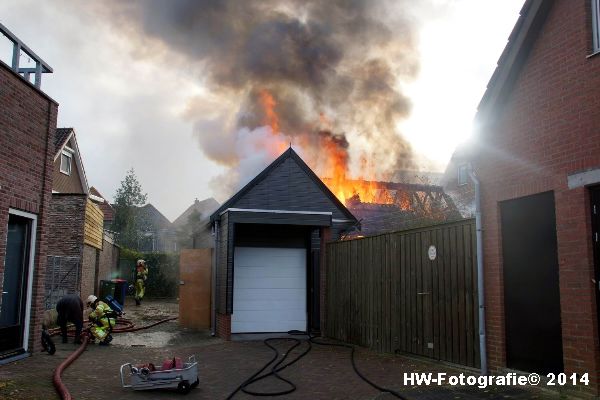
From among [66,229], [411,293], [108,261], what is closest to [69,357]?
[411,293]

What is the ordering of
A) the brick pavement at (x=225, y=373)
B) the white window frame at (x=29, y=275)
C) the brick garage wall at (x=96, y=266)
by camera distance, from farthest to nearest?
the brick garage wall at (x=96, y=266) < the white window frame at (x=29, y=275) < the brick pavement at (x=225, y=373)

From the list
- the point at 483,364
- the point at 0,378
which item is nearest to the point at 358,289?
the point at 483,364

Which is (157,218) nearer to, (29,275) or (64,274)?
(64,274)

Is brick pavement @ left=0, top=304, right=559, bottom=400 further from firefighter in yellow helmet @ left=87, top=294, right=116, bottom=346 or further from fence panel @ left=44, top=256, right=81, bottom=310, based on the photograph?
fence panel @ left=44, top=256, right=81, bottom=310

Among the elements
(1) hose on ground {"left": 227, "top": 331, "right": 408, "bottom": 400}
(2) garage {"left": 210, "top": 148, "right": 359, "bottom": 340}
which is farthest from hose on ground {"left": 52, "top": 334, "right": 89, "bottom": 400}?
(2) garage {"left": 210, "top": 148, "right": 359, "bottom": 340}

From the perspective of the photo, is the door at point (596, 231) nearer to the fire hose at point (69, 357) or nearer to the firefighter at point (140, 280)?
the fire hose at point (69, 357)

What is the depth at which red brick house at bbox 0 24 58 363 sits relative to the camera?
951 centimetres

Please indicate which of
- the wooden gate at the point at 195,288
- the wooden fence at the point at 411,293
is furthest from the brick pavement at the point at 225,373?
the wooden gate at the point at 195,288

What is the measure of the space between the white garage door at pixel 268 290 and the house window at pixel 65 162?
16.2 metres

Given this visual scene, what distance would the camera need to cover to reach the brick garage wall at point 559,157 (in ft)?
22.2

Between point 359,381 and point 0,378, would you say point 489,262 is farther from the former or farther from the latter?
point 0,378

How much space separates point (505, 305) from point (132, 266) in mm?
28092

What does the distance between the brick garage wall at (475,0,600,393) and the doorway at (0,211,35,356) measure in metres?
8.41

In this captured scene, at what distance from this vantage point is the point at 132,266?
3266cm
